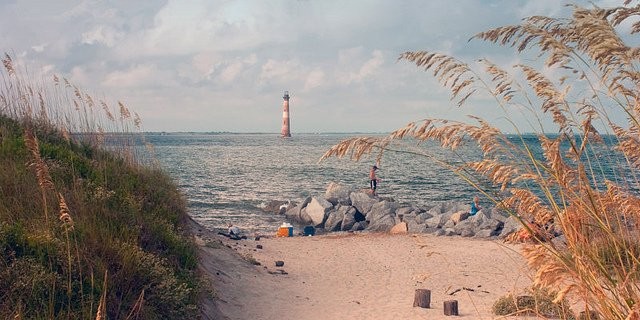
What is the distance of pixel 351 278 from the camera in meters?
13.4

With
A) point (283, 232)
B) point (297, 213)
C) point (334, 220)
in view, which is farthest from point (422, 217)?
point (283, 232)

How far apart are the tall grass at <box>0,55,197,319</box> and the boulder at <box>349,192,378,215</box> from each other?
16.7 meters

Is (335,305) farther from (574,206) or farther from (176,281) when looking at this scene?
(574,206)

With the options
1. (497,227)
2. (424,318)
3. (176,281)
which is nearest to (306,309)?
(424,318)

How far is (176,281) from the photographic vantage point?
6.99 m

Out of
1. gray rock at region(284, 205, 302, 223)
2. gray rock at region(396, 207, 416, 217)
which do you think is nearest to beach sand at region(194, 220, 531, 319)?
gray rock at region(396, 207, 416, 217)

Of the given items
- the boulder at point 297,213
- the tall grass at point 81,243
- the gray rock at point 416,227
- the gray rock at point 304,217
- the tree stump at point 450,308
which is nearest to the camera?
the tall grass at point 81,243

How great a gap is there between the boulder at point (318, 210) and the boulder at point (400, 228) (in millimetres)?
4507

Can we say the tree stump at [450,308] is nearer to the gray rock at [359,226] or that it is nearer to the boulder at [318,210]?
the gray rock at [359,226]

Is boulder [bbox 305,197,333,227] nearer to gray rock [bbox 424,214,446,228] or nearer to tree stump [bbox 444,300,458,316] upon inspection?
gray rock [bbox 424,214,446,228]

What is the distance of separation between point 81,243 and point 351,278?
858 centimetres

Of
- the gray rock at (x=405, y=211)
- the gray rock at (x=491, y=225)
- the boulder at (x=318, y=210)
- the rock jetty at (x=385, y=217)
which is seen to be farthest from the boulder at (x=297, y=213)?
the gray rock at (x=491, y=225)

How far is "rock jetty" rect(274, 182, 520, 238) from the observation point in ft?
71.0

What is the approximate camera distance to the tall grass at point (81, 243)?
4.95 metres
